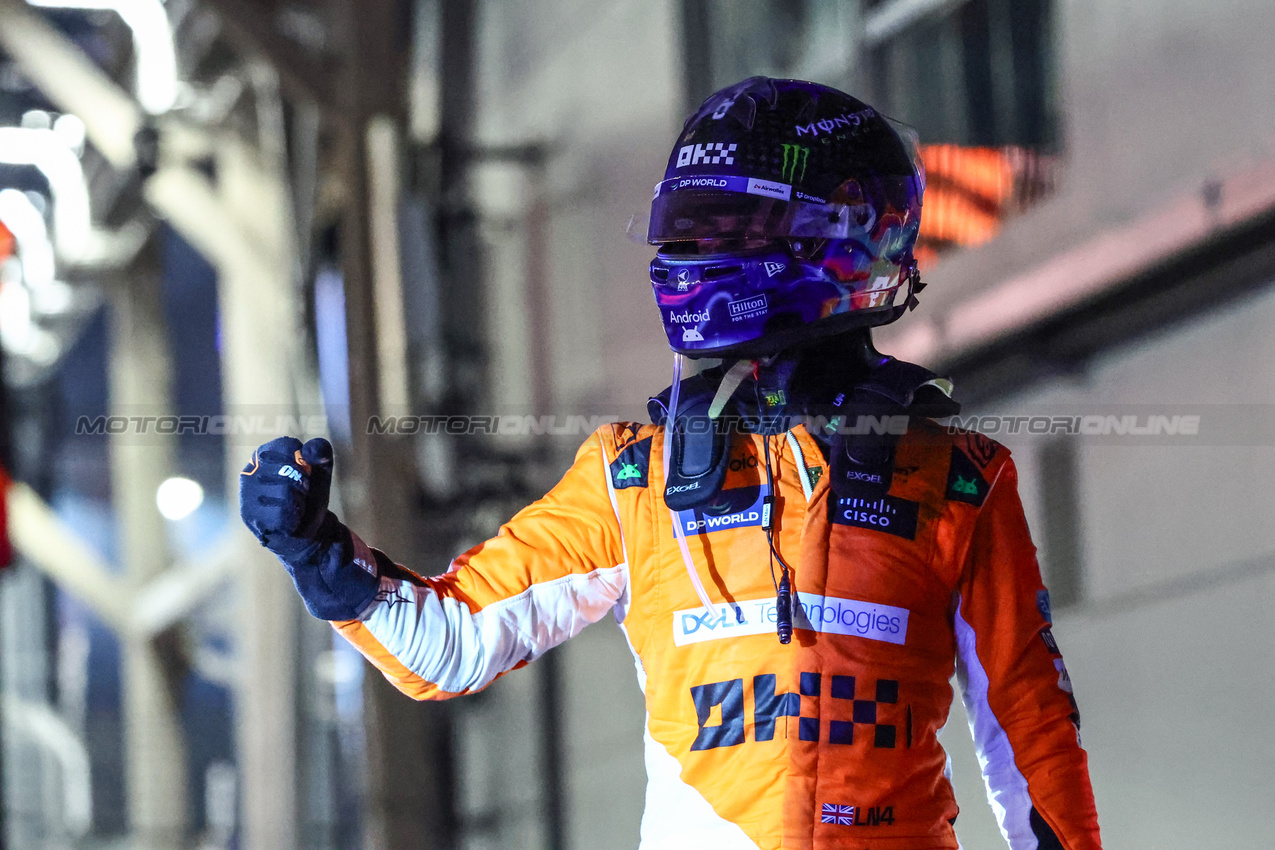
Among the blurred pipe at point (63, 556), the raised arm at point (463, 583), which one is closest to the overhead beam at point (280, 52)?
the blurred pipe at point (63, 556)

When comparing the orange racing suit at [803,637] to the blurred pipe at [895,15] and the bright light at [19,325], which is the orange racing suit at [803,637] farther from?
the bright light at [19,325]

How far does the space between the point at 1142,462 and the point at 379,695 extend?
3881 mm

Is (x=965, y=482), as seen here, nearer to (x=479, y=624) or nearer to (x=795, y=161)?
(x=795, y=161)

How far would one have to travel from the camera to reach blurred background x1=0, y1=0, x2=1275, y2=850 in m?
2.95

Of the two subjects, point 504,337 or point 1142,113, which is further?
point 504,337

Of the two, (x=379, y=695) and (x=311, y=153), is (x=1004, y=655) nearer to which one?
(x=379, y=695)

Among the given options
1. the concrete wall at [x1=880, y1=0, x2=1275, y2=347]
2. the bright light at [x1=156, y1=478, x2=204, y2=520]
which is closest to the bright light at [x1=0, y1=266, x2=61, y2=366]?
the bright light at [x1=156, y1=478, x2=204, y2=520]

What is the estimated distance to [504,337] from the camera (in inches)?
273

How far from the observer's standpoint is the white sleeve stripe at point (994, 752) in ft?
5.38

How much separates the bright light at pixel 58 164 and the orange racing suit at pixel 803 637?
7.16 metres

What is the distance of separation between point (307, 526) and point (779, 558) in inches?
20.8

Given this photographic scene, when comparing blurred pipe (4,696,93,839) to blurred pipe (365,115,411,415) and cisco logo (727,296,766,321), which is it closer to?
blurred pipe (365,115,411,415)

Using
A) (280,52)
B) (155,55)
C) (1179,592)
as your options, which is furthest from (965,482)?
(280,52)

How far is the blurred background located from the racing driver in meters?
0.99
